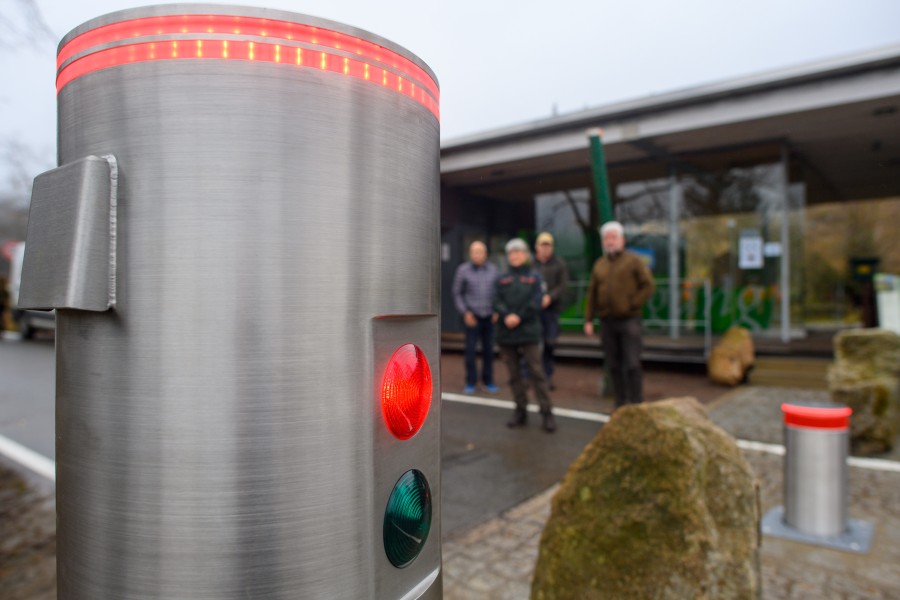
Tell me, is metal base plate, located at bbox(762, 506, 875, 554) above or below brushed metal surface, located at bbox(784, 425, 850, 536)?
below

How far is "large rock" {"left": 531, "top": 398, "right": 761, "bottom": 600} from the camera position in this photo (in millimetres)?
2049

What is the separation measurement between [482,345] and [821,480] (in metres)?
4.96

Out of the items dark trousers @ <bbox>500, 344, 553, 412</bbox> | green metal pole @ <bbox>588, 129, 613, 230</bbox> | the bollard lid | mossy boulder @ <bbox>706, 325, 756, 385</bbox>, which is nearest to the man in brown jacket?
dark trousers @ <bbox>500, 344, 553, 412</bbox>

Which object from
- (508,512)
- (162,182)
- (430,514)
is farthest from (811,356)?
(162,182)

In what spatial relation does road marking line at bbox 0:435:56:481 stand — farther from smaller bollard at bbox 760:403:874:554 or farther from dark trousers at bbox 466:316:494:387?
smaller bollard at bbox 760:403:874:554

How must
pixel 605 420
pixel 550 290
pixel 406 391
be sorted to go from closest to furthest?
pixel 406 391 < pixel 605 420 < pixel 550 290

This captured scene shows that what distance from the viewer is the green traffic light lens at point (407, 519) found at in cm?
120

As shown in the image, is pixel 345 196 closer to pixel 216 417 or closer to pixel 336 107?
pixel 336 107

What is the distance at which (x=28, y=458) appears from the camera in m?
5.30

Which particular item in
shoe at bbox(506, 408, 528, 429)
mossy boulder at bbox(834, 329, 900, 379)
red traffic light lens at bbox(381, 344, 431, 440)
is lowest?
shoe at bbox(506, 408, 528, 429)

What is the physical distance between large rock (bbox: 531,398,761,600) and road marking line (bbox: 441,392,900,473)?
3.45 ft

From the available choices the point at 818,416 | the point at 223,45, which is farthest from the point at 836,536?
the point at 223,45

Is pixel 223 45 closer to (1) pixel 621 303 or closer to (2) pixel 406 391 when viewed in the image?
(2) pixel 406 391

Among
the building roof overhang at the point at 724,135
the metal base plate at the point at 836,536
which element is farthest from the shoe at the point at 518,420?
the building roof overhang at the point at 724,135
